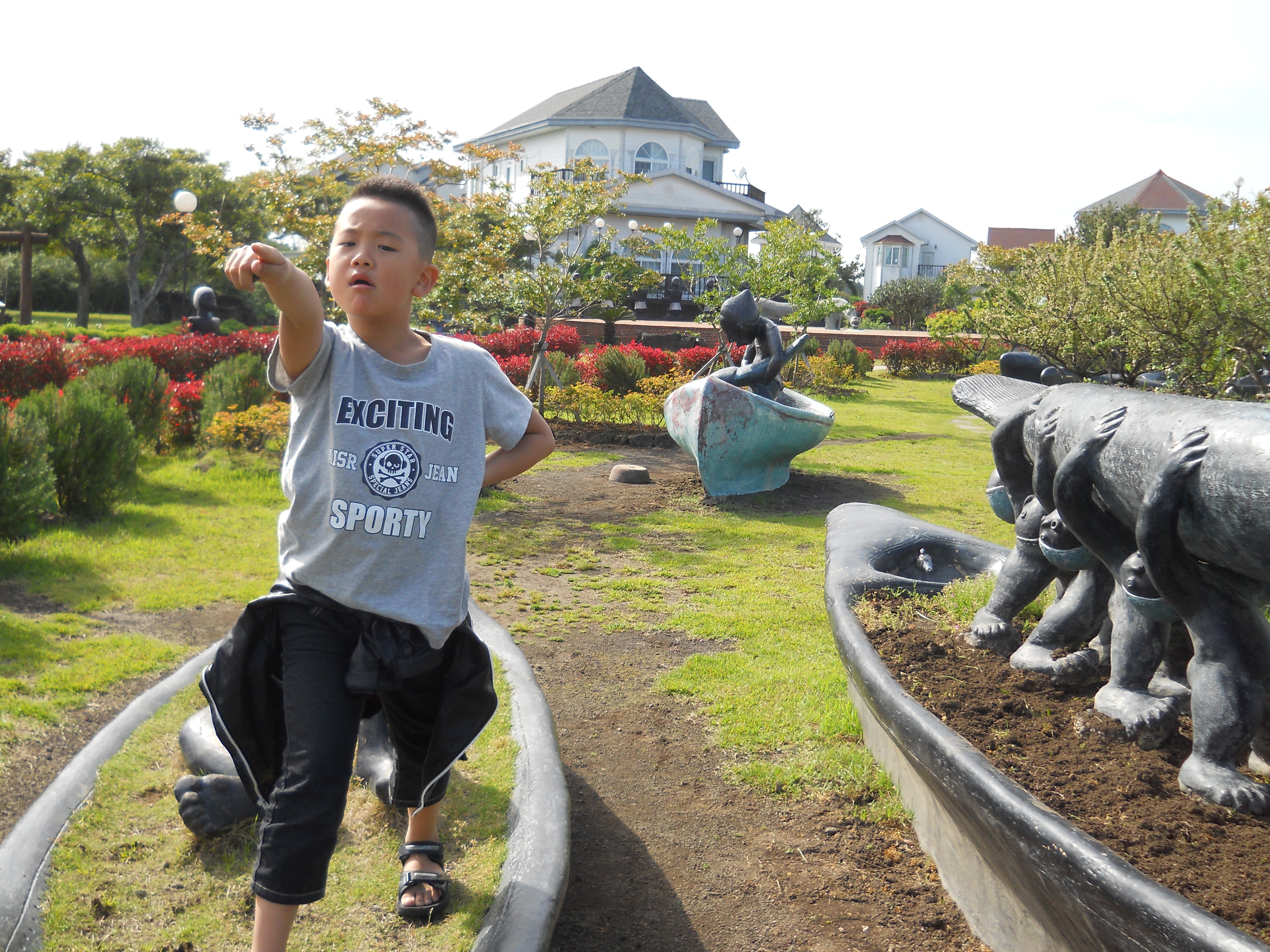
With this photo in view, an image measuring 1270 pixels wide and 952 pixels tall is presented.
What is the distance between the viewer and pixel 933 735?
2.37 meters

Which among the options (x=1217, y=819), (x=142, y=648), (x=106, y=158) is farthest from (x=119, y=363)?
(x=106, y=158)

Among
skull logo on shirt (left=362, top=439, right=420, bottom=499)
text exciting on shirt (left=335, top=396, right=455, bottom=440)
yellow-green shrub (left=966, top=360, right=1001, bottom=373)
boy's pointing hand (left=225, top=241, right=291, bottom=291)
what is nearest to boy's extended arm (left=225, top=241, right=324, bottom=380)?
boy's pointing hand (left=225, top=241, right=291, bottom=291)

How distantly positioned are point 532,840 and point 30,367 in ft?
29.7

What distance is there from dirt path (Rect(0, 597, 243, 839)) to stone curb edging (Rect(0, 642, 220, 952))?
0.26 metres

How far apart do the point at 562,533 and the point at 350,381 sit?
5271 millimetres

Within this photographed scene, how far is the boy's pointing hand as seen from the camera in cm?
178

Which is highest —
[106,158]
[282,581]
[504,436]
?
[106,158]

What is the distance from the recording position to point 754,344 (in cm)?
902

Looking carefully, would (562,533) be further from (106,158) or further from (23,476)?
(106,158)

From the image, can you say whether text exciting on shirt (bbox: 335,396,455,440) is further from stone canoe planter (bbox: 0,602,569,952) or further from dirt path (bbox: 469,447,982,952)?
dirt path (bbox: 469,447,982,952)

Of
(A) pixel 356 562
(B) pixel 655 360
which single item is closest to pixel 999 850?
(A) pixel 356 562

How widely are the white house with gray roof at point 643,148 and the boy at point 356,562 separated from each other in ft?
124

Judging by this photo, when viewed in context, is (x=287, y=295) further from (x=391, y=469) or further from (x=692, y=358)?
(x=692, y=358)

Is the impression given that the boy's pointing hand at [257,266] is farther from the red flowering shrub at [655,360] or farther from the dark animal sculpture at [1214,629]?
the red flowering shrub at [655,360]
